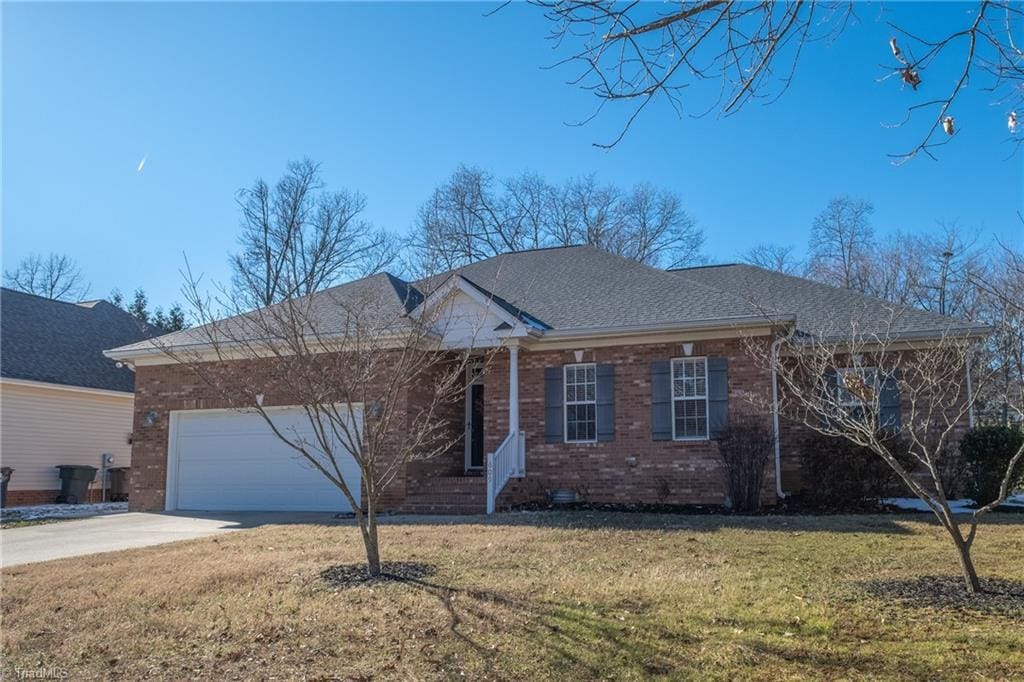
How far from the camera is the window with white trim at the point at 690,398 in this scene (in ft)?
47.4

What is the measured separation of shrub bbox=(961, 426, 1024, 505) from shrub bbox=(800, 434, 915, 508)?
3.46 feet

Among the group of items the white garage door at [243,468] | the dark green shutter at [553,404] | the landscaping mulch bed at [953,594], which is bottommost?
the landscaping mulch bed at [953,594]

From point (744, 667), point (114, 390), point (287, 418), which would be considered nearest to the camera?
point (744, 667)

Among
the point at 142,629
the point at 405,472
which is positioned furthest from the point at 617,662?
the point at 405,472

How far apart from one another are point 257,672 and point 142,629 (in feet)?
5.48

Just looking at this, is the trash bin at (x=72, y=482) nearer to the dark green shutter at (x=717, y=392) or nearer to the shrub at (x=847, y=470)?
the dark green shutter at (x=717, y=392)

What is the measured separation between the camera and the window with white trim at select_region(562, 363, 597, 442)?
1513cm

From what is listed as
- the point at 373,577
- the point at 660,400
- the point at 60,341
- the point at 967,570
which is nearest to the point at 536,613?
the point at 373,577

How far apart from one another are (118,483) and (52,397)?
303cm

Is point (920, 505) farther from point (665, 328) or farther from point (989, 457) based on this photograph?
point (665, 328)

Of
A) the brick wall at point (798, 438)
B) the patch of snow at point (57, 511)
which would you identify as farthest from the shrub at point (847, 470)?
the patch of snow at point (57, 511)

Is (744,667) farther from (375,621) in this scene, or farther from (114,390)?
(114,390)

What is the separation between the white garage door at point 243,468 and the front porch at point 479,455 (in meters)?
1.53

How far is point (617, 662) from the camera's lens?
5004 mm
